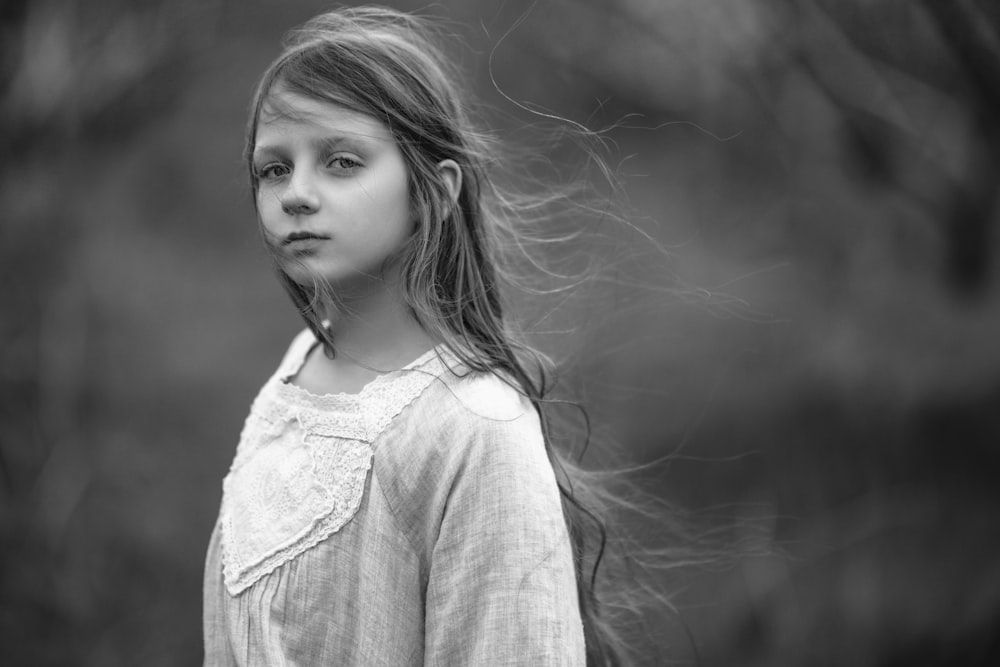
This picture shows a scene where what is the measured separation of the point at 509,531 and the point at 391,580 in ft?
0.52

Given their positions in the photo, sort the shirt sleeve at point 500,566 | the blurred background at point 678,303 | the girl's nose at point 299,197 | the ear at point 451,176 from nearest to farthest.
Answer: the shirt sleeve at point 500,566 < the girl's nose at point 299,197 < the ear at point 451,176 < the blurred background at point 678,303

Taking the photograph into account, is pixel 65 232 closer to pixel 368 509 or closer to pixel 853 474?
pixel 368 509

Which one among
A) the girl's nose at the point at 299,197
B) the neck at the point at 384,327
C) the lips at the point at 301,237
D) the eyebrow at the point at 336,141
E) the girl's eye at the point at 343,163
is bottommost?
the neck at the point at 384,327

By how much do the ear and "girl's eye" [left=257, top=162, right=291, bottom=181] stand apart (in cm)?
20

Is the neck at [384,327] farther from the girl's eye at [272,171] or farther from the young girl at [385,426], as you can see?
the girl's eye at [272,171]

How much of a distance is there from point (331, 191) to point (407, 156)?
119 millimetres

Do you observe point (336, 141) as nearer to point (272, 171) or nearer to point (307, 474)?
point (272, 171)

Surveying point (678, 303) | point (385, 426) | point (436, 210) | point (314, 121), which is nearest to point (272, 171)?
point (314, 121)

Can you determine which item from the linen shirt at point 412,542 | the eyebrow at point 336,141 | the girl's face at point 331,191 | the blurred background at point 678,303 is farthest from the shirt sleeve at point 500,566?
the blurred background at point 678,303

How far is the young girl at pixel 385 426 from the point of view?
105 centimetres

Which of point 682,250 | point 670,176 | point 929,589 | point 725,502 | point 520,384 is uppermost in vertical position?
point 670,176

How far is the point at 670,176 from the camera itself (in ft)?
8.75

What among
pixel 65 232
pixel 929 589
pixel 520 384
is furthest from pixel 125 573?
pixel 929 589

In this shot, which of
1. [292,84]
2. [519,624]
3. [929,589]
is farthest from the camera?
[929,589]
